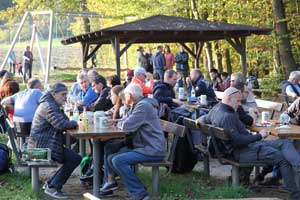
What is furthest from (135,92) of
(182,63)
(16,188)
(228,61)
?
(228,61)

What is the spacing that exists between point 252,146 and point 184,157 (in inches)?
66.5

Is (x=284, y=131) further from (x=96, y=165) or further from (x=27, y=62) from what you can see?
(x=27, y=62)

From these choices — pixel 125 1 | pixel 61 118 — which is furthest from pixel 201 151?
pixel 125 1

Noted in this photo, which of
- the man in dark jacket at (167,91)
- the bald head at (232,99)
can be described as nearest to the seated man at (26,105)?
the man in dark jacket at (167,91)

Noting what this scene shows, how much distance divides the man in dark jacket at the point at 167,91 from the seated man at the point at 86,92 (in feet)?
3.54

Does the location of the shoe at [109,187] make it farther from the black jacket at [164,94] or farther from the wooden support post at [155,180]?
the black jacket at [164,94]

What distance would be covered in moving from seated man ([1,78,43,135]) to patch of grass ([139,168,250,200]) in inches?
73.8

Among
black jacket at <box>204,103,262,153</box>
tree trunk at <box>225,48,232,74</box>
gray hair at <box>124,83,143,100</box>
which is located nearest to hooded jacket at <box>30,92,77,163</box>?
gray hair at <box>124,83,143,100</box>

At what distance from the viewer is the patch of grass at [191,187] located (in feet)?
27.3


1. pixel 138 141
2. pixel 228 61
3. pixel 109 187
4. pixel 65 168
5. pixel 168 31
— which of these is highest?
pixel 168 31

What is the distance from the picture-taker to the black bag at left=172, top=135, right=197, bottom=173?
9.73 m

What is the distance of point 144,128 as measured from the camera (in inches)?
312

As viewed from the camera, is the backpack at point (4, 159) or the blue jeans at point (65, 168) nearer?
the blue jeans at point (65, 168)

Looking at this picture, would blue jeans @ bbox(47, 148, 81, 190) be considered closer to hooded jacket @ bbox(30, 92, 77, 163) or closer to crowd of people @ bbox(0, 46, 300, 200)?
crowd of people @ bbox(0, 46, 300, 200)
